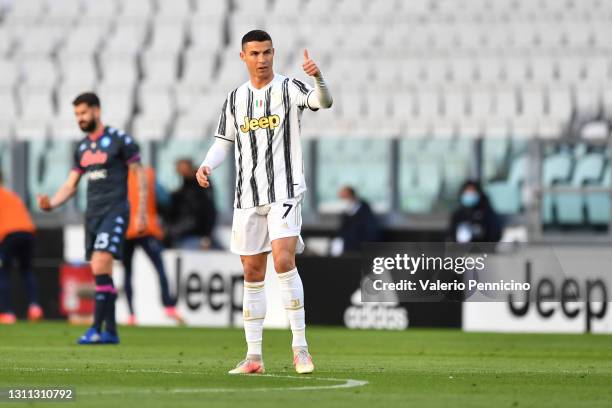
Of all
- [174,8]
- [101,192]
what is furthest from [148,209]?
[174,8]

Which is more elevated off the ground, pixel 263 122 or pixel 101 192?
pixel 263 122

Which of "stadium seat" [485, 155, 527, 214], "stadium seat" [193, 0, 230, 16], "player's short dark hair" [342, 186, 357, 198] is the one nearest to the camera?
"player's short dark hair" [342, 186, 357, 198]

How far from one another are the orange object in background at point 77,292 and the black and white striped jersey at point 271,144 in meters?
9.73

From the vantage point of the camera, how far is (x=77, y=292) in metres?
18.6

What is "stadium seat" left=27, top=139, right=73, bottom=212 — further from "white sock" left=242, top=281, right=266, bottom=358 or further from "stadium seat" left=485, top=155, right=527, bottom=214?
"white sock" left=242, top=281, right=266, bottom=358

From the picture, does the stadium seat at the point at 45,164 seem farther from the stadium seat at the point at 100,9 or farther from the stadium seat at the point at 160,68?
the stadium seat at the point at 100,9

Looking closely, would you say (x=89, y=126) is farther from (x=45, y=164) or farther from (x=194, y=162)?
(x=45, y=164)

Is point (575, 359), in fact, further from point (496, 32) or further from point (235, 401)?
point (496, 32)

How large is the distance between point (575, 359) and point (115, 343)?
387cm

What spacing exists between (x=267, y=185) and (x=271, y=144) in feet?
0.81

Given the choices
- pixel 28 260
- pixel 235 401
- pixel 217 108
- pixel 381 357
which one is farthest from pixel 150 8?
pixel 235 401

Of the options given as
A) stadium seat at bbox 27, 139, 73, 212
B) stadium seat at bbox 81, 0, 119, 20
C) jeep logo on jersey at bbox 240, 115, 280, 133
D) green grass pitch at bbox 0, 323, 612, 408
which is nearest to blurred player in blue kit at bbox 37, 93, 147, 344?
green grass pitch at bbox 0, 323, 612, 408

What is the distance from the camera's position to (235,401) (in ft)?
23.1

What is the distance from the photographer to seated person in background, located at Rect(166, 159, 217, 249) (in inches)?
755
